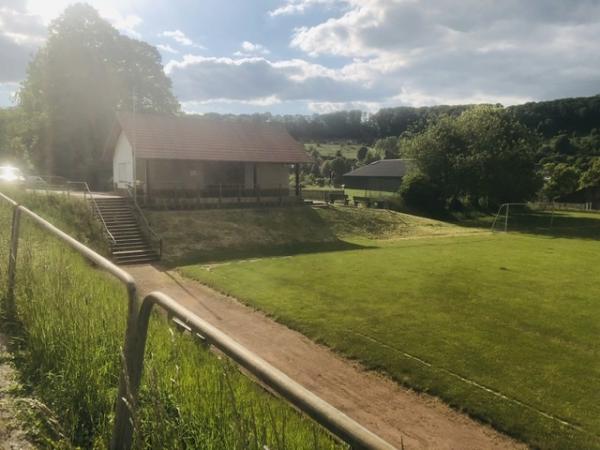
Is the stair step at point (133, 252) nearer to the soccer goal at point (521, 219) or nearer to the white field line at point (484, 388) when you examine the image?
the white field line at point (484, 388)

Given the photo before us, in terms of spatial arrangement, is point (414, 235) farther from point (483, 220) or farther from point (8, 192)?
point (8, 192)

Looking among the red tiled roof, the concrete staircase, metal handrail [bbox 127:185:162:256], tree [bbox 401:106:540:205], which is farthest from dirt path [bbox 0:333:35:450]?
tree [bbox 401:106:540:205]

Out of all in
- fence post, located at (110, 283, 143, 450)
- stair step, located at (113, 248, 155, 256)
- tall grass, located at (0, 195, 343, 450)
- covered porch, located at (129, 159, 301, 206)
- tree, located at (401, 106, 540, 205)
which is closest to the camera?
fence post, located at (110, 283, 143, 450)

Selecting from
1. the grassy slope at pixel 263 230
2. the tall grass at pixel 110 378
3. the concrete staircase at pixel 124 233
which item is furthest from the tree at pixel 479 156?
the tall grass at pixel 110 378

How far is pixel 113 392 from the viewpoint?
390 centimetres

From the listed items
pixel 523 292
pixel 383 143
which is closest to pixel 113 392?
pixel 523 292

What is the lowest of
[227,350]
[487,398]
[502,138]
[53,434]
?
[487,398]

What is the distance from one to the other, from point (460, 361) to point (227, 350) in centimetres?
867

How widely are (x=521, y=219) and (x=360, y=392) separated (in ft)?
145

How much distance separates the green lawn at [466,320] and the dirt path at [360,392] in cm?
36

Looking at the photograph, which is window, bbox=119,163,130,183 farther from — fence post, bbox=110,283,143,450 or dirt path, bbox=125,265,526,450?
fence post, bbox=110,283,143,450

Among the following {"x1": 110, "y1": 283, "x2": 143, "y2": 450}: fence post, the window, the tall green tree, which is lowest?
{"x1": 110, "y1": 283, "x2": 143, "y2": 450}: fence post

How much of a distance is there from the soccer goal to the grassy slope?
333 inches

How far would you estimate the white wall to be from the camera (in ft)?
106
